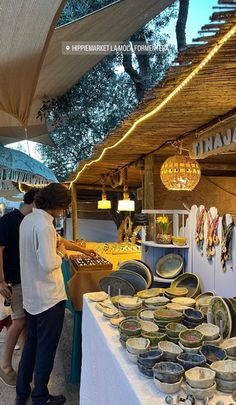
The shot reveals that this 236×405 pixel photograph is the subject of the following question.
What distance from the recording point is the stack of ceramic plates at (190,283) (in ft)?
9.10

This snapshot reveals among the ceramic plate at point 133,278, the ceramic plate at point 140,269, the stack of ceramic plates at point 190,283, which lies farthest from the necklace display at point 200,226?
the ceramic plate at point 133,278

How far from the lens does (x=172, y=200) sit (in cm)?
464

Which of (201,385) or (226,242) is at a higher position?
(226,242)

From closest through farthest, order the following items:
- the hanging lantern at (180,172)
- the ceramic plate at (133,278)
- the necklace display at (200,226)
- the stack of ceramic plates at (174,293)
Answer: the stack of ceramic plates at (174,293) < the ceramic plate at (133,278) < the necklace display at (200,226) < the hanging lantern at (180,172)

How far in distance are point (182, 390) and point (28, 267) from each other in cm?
155

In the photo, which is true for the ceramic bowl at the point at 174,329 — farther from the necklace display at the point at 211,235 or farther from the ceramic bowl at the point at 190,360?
the necklace display at the point at 211,235

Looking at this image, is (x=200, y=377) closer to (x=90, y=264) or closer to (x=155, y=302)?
(x=155, y=302)

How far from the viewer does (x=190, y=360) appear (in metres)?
1.36

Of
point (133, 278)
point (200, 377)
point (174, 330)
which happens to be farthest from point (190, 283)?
point (200, 377)

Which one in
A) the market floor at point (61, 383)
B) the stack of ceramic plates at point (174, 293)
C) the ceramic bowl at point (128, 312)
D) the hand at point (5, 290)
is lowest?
the market floor at point (61, 383)

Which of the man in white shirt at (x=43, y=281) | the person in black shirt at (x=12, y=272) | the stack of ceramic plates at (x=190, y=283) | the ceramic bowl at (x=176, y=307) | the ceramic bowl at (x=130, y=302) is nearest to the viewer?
the ceramic bowl at (x=176, y=307)

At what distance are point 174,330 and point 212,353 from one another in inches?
9.1

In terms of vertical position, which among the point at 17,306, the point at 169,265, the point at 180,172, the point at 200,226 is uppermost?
the point at 180,172

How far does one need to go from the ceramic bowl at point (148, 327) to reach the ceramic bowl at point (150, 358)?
0.74 ft
